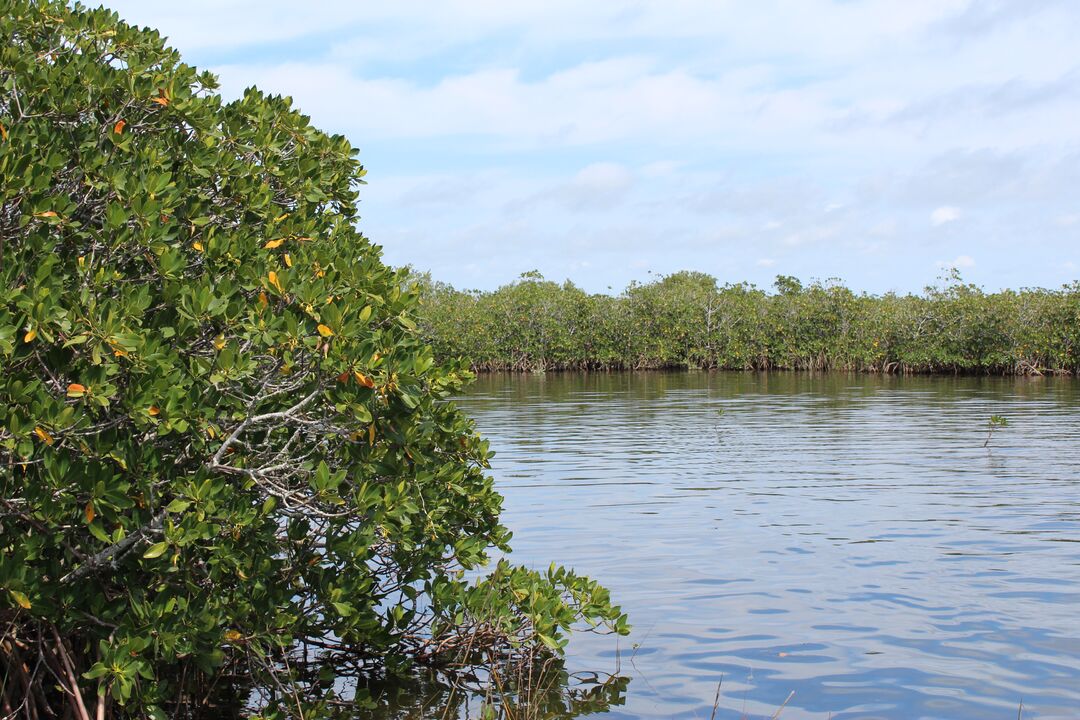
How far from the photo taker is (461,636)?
7.95m

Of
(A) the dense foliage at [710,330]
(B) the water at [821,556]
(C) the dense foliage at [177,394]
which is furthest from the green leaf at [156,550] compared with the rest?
(A) the dense foliage at [710,330]

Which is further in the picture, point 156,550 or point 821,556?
point 821,556

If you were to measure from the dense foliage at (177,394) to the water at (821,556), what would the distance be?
2.17 metres

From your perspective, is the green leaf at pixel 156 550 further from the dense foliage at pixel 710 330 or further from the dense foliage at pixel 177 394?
the dense foliage at pixel 710 330

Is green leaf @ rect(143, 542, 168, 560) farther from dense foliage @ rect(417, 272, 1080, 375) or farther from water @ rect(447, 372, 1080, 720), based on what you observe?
dense foliage @ rect(417, 272, 1080, 375)

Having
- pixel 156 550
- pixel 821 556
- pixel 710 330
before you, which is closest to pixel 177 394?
pixel 156 550

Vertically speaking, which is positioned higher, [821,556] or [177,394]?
[177,394]

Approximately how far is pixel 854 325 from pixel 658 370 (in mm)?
11369

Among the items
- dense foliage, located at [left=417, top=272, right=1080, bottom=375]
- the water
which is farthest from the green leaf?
dense foliage, located at [left=417, top=272, right=1080, bottom=375]

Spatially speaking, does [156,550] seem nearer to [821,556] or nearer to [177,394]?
[177,394]

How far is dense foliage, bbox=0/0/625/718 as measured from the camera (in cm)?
543

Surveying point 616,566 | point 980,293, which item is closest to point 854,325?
point 980,293

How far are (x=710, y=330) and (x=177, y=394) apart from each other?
55.8 meters

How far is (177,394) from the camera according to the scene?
5453 millimetres
